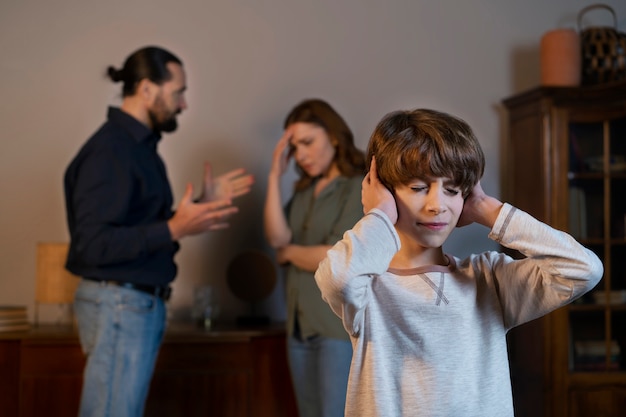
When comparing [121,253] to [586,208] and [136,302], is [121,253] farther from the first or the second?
[586,208]

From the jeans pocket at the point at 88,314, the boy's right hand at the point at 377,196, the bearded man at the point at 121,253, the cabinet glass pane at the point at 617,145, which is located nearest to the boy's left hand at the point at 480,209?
the boy's right hand at the point at 377,196

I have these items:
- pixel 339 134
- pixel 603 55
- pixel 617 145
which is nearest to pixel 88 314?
pixel 339 134

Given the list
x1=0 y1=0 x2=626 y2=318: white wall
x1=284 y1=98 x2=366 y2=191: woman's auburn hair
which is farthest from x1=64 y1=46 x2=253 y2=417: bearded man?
x1=0 y1=0 x2=626 y2=318: white wall

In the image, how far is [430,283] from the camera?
1378mm

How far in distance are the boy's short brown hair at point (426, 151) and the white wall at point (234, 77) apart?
78.0 inches

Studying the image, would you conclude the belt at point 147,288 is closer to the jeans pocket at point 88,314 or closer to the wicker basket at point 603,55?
the jeans pocket at point 88,314

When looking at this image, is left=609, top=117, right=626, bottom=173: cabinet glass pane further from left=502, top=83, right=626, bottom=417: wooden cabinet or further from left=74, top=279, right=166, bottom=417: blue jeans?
left=74, top=279, right=166, bottom=417: blue jeans

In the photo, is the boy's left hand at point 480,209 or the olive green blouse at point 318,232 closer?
the boy's left hand at point 480,209

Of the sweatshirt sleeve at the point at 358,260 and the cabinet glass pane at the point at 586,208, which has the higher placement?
the cabinet glass pane at the point at 586,208

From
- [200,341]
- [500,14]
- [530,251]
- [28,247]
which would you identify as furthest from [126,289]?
[500,14]

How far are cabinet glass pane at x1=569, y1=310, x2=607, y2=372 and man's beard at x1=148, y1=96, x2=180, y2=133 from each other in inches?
73.7

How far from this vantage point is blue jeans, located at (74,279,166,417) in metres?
2.25

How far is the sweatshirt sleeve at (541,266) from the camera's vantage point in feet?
4.26

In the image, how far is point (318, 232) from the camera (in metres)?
2.57
